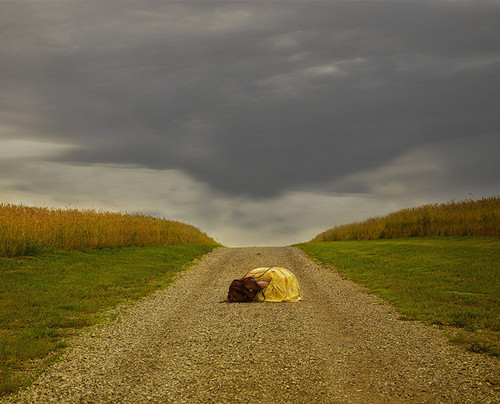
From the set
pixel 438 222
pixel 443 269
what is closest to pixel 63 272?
pixel 443 269

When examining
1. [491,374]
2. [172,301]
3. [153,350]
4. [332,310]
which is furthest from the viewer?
[172,301]

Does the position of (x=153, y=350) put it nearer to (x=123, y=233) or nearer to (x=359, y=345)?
(x=359, y=345)

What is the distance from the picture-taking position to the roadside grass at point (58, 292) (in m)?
10.3

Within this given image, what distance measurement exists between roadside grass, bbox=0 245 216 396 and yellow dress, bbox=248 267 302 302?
205 inches

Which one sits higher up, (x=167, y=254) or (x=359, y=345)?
(x=167, y=254)

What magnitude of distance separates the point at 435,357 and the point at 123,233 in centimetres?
2714

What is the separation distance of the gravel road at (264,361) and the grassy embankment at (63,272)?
3.26 ft

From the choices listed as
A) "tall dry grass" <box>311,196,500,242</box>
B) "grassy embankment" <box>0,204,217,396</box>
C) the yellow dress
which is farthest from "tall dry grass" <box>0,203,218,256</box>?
"tall dry grass" <box>311,196,500,242</box>

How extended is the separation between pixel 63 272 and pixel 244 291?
33.8 ft

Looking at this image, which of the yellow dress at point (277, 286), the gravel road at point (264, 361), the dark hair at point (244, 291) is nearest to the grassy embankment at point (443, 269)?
the gravel road at point (264, 361)

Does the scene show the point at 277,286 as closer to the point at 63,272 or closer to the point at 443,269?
the point at 443,269

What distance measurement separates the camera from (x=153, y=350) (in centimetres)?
1079

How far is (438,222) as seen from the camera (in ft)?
117

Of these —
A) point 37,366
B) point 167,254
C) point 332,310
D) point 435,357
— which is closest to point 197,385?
point 37,366
